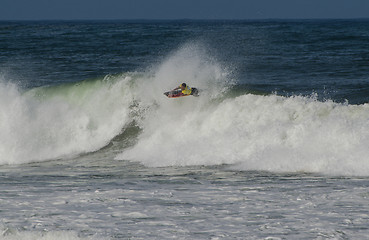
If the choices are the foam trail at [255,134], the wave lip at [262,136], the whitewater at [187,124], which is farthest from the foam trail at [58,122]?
the wave lip at [262,136]

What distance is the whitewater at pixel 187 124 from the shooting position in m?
15.0

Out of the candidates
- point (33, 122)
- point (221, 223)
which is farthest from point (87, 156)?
point (221, 223)

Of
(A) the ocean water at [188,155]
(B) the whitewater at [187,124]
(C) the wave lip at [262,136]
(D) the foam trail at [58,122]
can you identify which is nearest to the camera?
(A) the ocean water at [188,155]

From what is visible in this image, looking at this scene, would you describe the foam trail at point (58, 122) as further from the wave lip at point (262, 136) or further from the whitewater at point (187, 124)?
the wave lip at point (262, 136)

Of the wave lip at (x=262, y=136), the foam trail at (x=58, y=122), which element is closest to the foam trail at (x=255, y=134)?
the wave lip at (x=262, y=136)

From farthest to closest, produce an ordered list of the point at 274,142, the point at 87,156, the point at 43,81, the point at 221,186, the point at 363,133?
1. the point at 43,81
2. the point at 87,156
3. the point at 274,142
4. the point at 363,133
5. the point at 221,186

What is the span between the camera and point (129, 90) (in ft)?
73.5

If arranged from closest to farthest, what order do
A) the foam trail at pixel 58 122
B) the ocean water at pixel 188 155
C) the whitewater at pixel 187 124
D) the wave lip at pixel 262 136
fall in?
the ocean water at pixel 188 155
the wave lip at pixel 262 136
the whitewater at pixel 187 124
the foam trail at pixel 58 122

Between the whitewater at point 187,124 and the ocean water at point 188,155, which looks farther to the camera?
the whitewater at point 187,124

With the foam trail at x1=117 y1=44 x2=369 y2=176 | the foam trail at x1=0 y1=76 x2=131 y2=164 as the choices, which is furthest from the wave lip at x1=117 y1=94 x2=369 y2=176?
the foam trail at x1=0 y1=76 x2=131 y2=164

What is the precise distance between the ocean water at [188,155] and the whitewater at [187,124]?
0.17 feet

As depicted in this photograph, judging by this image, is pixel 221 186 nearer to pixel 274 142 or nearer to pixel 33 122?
pixel 274 142

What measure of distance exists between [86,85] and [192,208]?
15967 millimetres

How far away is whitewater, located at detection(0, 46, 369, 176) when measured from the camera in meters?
15.0
